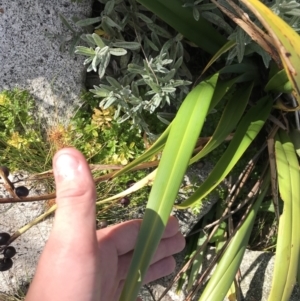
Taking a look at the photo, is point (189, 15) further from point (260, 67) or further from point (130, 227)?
point (130, 227)

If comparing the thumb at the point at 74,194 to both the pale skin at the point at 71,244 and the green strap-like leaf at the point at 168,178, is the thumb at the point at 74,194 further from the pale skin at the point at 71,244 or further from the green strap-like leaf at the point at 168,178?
the green strap-like leaf at the point at 168,178

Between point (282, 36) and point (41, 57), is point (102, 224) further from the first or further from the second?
point (282, 36)

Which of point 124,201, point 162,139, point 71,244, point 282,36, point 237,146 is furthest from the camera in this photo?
point 124,201

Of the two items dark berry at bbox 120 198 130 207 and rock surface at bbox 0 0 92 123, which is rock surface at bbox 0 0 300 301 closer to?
rock surface at bbox 0 0 92 123

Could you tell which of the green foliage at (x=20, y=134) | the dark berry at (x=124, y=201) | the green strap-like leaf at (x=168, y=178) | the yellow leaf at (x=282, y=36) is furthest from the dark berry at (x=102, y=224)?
the yellow leaf at (x=282, y=36)

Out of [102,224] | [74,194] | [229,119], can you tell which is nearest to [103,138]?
[102,224]

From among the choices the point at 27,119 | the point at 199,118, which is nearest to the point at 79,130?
the point at 27,119
